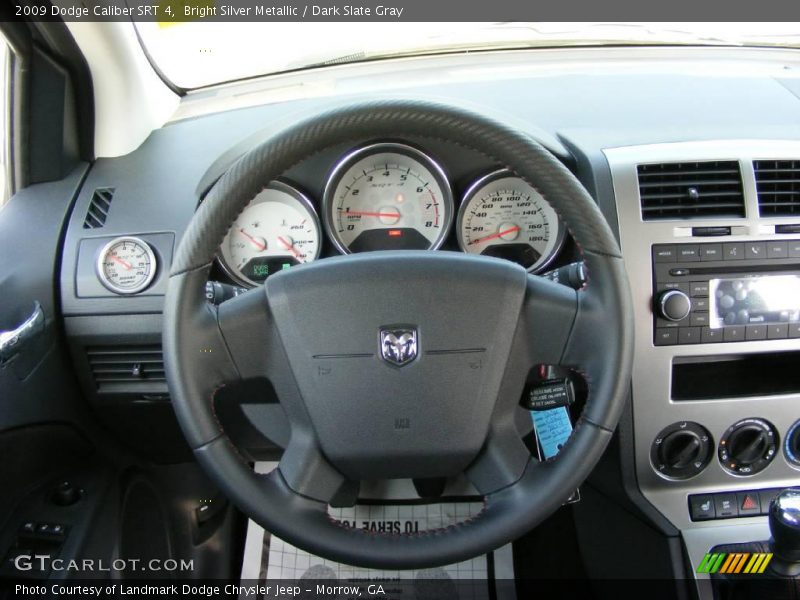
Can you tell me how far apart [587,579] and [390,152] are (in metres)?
1.31

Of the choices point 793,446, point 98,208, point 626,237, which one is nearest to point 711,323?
point 626,237

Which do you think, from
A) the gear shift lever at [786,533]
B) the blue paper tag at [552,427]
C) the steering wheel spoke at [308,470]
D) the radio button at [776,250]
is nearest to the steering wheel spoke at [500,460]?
the blue paper tag at [552,427]

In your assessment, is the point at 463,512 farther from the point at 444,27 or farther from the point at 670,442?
the point at 444,27

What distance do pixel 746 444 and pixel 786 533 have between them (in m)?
0.31

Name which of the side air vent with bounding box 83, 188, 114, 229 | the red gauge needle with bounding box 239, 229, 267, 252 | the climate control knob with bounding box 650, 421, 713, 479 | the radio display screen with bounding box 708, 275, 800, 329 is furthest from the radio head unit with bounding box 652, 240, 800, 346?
the side air vent with bounding box 83, 188, 114, 229

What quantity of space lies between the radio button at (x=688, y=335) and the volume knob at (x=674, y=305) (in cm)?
4

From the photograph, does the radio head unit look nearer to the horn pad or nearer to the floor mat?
the horn pad

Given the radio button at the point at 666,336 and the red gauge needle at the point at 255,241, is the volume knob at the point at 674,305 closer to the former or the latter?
the radio button at the point at 666,336

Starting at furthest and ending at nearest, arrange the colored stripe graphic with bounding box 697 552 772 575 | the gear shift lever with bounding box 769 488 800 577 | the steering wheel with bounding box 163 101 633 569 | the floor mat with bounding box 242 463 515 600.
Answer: the floor mat with bounding box 242 463 515 600
the colored stripe graphic with bounding box 697 552 772 575
the gear shift lever with bounding box 769 488 800 577
the steering wheel with bounding box 163 101 633 569

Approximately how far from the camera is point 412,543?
1183 millimetres

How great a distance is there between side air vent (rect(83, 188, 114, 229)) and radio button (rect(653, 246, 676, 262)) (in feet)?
4.20

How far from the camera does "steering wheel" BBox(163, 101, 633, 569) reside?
121cm

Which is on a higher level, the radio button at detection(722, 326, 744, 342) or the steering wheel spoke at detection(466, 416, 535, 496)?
the radio button at detection(722, 326, 744, 342)

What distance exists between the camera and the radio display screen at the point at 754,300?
5.17 feet
